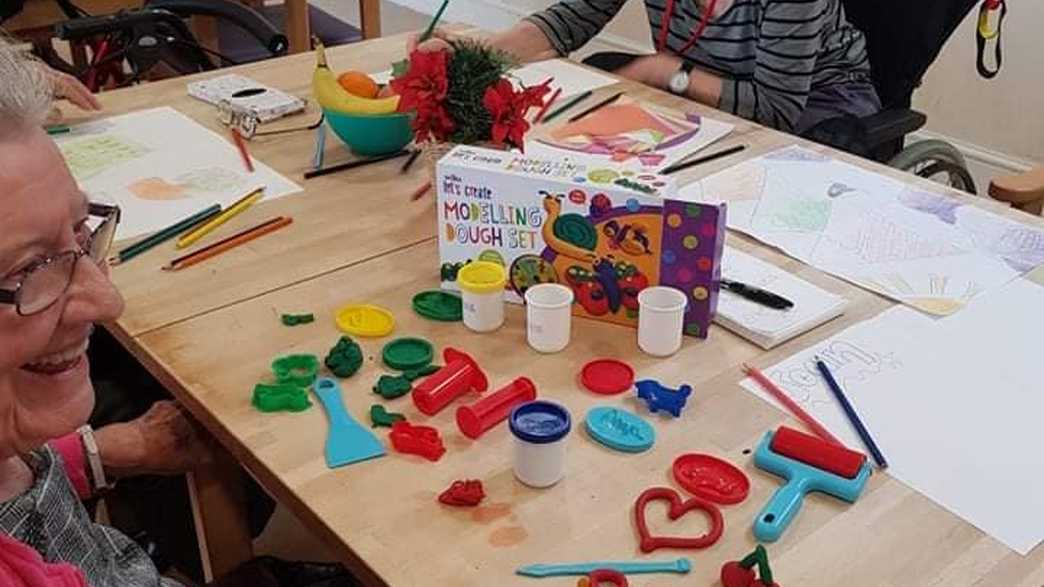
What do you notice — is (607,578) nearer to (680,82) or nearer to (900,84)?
(680,82)

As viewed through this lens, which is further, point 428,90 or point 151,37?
point 151,37

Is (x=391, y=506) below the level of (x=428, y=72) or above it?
below

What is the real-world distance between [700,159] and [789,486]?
2.62ft

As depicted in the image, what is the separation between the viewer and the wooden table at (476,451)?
3.08 feet

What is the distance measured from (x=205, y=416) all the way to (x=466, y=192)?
39 cm

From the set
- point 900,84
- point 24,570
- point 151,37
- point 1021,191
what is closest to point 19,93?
point 24,570

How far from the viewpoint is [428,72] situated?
1.42m

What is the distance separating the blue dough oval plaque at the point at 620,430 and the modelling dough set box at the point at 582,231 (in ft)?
0.61

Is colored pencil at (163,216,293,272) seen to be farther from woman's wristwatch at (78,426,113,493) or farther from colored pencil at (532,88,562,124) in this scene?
colored pencil at (532,88,562,124)

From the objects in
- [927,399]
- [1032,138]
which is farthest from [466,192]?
[1032,138]

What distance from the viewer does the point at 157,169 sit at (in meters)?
1.67

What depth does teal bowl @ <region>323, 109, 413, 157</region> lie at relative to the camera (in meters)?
1.69

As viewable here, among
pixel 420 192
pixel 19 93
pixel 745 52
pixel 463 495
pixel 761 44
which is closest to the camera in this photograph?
pixel 19 93

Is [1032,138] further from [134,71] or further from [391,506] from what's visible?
[391,506]
